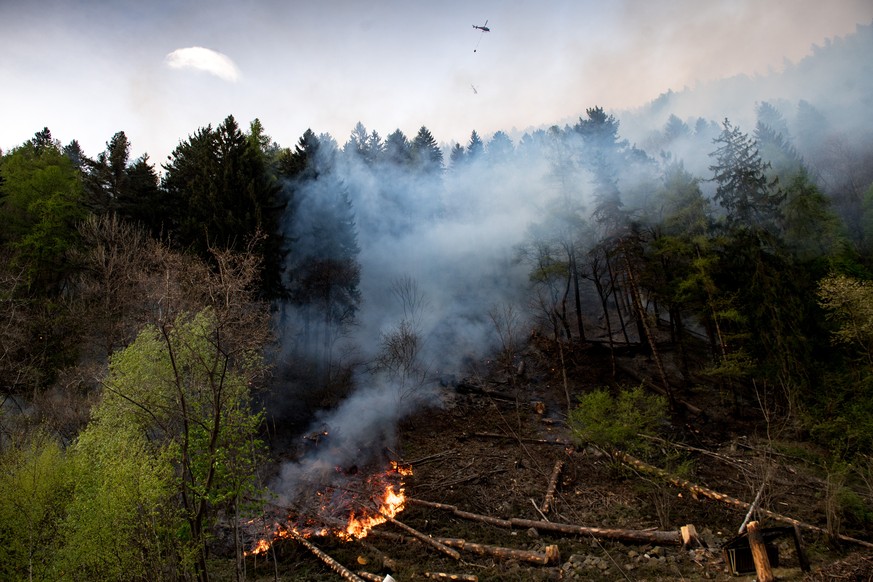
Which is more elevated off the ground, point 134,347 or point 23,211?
point 23,211

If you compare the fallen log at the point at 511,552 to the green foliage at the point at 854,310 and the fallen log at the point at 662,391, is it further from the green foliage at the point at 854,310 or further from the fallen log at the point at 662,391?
the green foliage at the point at 854,310

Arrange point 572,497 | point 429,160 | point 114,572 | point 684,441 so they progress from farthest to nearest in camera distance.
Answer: point 429,160 < point 684,441 < point 572,497 < point 114,572

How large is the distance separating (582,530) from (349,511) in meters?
8.58

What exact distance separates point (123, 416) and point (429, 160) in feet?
127

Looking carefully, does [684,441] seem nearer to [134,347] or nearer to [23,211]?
[134,347]

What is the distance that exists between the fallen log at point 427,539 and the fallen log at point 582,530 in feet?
5.04

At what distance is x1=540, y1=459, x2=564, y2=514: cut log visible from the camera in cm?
1537

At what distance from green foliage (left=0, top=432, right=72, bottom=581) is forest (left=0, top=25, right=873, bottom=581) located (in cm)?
5

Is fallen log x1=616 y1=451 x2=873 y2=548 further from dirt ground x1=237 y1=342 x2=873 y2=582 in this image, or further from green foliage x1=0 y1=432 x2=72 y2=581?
green foliage x1=0 y1=432 x2=72 y2=581

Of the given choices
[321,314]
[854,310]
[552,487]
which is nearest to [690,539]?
[552,487]

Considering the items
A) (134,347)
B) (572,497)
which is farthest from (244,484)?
(572,497)

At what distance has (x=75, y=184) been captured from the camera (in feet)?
89.0

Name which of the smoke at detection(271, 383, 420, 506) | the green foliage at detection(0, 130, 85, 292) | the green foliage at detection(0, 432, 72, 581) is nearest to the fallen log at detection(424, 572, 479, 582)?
the smoke at detection(271, 383, 420, 506)

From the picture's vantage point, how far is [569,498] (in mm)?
16047
